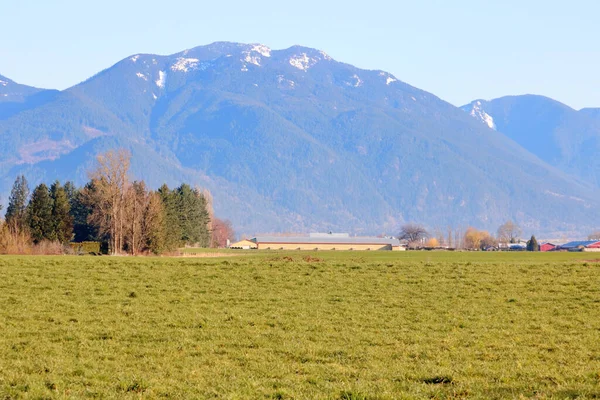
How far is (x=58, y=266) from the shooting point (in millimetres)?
41562

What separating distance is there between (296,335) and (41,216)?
70232 millimetres

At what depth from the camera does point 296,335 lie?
73.1 ft

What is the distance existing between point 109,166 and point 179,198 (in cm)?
3549

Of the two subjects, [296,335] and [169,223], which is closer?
[296,335]

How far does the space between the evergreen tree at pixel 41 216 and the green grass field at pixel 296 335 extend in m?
48.6

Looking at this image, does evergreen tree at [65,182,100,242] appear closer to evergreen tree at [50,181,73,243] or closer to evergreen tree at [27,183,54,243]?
evergreen tree at [50,181,73,243]

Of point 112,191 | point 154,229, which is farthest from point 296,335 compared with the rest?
point 112,191

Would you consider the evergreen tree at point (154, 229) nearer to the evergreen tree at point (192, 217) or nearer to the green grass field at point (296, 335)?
the evergreen tree at point (192, 217)

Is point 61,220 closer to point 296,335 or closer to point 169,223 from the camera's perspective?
point 169,223

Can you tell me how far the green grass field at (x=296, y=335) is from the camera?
52.0ft

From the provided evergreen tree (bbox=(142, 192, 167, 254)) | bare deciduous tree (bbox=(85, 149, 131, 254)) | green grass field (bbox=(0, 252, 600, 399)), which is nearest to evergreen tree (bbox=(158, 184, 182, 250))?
evergreen tree (bbox=(142, 192, 167, 254))

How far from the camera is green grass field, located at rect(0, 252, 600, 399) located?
624 inches

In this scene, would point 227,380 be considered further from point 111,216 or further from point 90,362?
point 111,216

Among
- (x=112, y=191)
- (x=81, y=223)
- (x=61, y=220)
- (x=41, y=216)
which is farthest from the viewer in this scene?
(x=81, y=223)
